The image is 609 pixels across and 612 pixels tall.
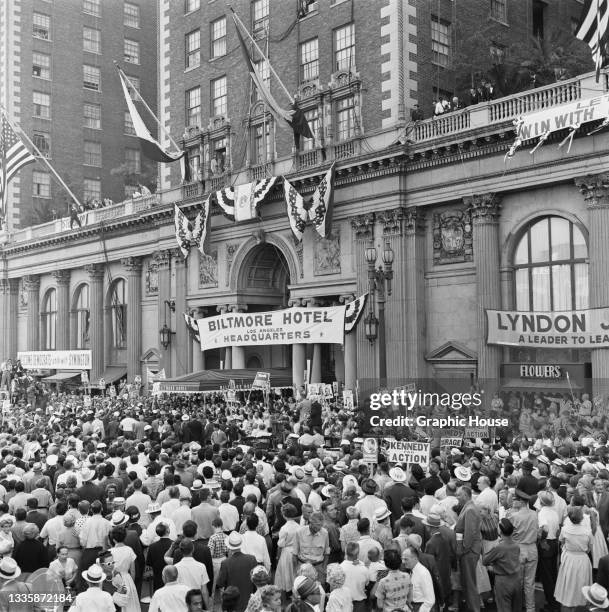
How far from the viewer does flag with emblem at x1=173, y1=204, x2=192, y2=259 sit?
41219 millimetres

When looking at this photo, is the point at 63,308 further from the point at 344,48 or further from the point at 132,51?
the point at 344,48

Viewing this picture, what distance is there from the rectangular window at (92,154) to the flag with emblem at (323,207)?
3519 centimetres

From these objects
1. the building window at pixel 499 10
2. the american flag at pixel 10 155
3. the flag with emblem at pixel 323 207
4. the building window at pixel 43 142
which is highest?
the building window at pixel 43 142

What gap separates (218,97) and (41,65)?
26251mm

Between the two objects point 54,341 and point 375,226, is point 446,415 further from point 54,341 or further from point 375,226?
point 54,341

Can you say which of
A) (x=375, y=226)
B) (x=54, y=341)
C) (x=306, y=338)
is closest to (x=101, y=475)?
(x=306, y=338)

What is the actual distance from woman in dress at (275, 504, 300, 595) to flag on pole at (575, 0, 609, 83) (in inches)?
671

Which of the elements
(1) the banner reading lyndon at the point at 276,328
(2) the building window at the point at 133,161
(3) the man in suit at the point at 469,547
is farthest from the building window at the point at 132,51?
(3) the man in suit at the point at 469,547

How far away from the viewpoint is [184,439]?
25.2 metres

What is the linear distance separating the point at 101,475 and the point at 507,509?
25.2 feet

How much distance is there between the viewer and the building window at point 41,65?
202 feet

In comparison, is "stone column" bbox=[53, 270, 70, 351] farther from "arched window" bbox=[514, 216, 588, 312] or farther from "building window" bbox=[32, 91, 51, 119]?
"arched window" bbox=[514, 216, 588, 312]

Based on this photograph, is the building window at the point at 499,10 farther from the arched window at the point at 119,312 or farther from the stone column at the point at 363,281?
the arched window at the point at 119,312

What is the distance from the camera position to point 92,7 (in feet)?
214
